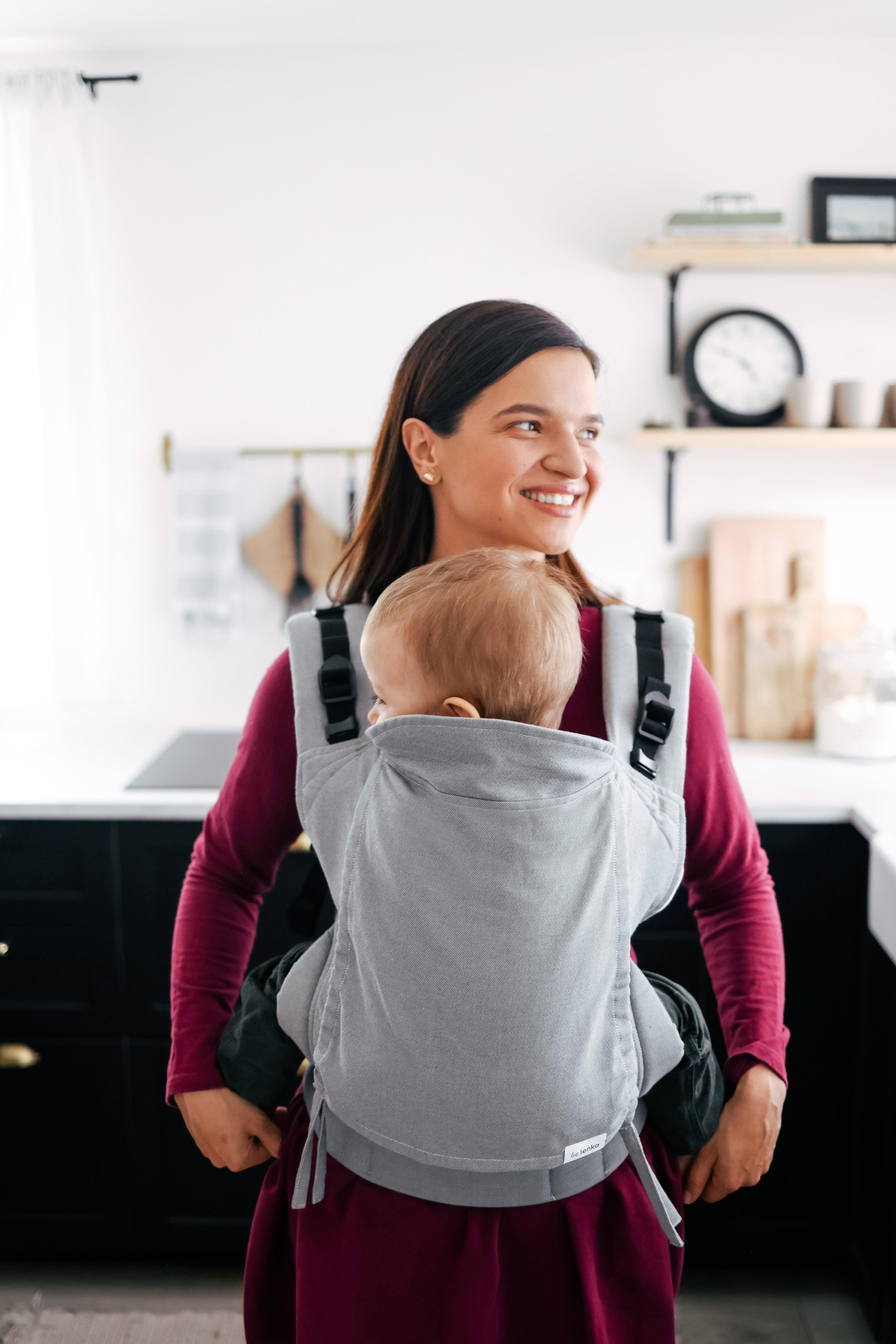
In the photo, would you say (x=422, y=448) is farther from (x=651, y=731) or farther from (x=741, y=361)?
(x=741, y=361)

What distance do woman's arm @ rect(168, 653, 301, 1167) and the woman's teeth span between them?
291mm

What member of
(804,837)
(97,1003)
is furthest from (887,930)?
(97,1003)

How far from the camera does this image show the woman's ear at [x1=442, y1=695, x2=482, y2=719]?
0.78 meters

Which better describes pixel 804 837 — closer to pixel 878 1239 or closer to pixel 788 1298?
pixel 878 1239

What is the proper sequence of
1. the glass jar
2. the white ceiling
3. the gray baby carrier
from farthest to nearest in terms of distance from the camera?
the glass jar, the white ceiling, the gray baby carrier

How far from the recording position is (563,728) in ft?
3.20

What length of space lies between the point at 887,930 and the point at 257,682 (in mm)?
1460

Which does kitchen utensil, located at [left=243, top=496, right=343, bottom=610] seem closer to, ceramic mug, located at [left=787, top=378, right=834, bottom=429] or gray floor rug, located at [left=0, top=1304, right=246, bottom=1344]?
ceramic mug, located at [left=787, top=378, right=834, bottom=429]

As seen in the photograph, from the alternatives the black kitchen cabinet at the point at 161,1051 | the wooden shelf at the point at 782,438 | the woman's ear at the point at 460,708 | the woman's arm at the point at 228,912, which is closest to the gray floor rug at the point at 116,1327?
the black kitchen cabinet at the point at 161,1051

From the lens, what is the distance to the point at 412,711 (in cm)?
82

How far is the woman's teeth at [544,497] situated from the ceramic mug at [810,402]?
1275mm

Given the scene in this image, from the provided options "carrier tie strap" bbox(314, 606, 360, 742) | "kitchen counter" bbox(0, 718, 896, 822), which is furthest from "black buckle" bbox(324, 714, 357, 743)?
"kitchen counter" bbox(0, 718, 896, 822)

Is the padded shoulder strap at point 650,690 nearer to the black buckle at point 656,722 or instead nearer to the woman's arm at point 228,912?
the black buckle at point 656,722

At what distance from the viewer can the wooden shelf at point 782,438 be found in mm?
2033
